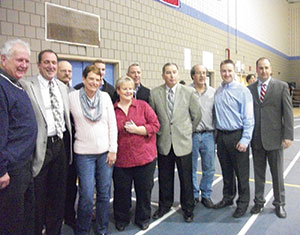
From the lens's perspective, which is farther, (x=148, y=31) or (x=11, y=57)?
(x=148, y=31)

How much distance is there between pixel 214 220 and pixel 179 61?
5.35m

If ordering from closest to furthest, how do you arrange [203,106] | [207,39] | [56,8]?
[203,106]
[56,8]
[207,39]

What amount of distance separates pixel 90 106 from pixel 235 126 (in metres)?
1.57

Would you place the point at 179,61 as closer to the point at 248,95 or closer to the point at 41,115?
the point at 248,95

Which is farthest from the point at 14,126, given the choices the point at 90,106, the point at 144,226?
the point at 144,226

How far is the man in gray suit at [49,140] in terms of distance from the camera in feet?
7.04

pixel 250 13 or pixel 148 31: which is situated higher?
pixel 250 13

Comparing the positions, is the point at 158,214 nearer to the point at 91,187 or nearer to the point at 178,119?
the point at 91,187

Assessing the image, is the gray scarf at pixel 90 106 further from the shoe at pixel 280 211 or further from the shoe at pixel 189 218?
the shoe at pixel 280 211

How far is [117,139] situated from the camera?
265cm

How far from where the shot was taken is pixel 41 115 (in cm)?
215

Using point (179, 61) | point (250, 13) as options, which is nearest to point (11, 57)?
point (179, 61)

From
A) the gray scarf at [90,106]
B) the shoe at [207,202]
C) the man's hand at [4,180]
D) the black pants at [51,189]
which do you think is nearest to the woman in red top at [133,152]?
the gray scarf at [90,106]

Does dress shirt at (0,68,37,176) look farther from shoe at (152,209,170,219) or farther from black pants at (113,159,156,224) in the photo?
shoe at (152,209,170,219)
